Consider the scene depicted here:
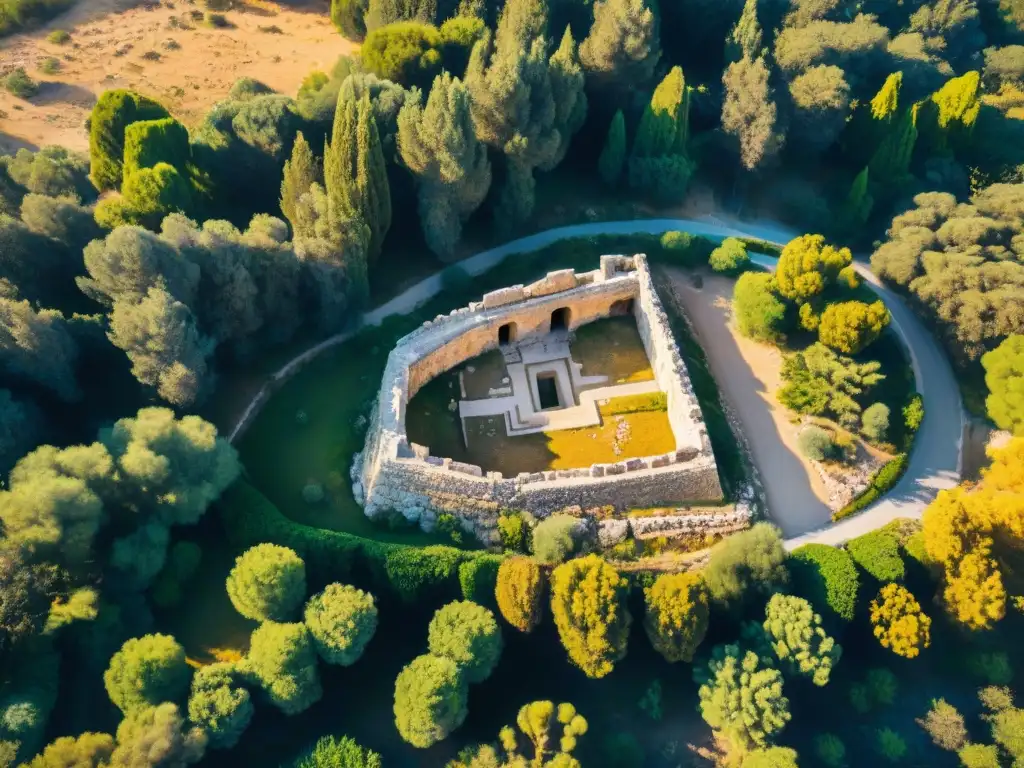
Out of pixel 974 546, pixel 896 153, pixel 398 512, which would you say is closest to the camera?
pixel 974 546

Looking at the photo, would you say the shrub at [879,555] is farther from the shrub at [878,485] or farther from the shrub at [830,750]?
the shrub at [830,750]

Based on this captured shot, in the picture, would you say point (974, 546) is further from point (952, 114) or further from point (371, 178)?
point (371, 178)

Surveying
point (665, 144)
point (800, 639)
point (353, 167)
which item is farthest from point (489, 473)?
point (665, 144)

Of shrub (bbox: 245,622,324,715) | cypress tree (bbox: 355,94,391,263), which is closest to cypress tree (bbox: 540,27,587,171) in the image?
cypress tree (bbox: 355,94,391,263)

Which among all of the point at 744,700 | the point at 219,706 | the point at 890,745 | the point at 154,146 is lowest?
the point at 890,745

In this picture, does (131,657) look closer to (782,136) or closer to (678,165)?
(678,165)

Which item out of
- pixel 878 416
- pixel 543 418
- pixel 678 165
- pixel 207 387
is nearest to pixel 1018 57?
pixel 678 165

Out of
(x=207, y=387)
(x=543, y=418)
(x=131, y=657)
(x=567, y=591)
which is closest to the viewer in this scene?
(x=131, y=657)
